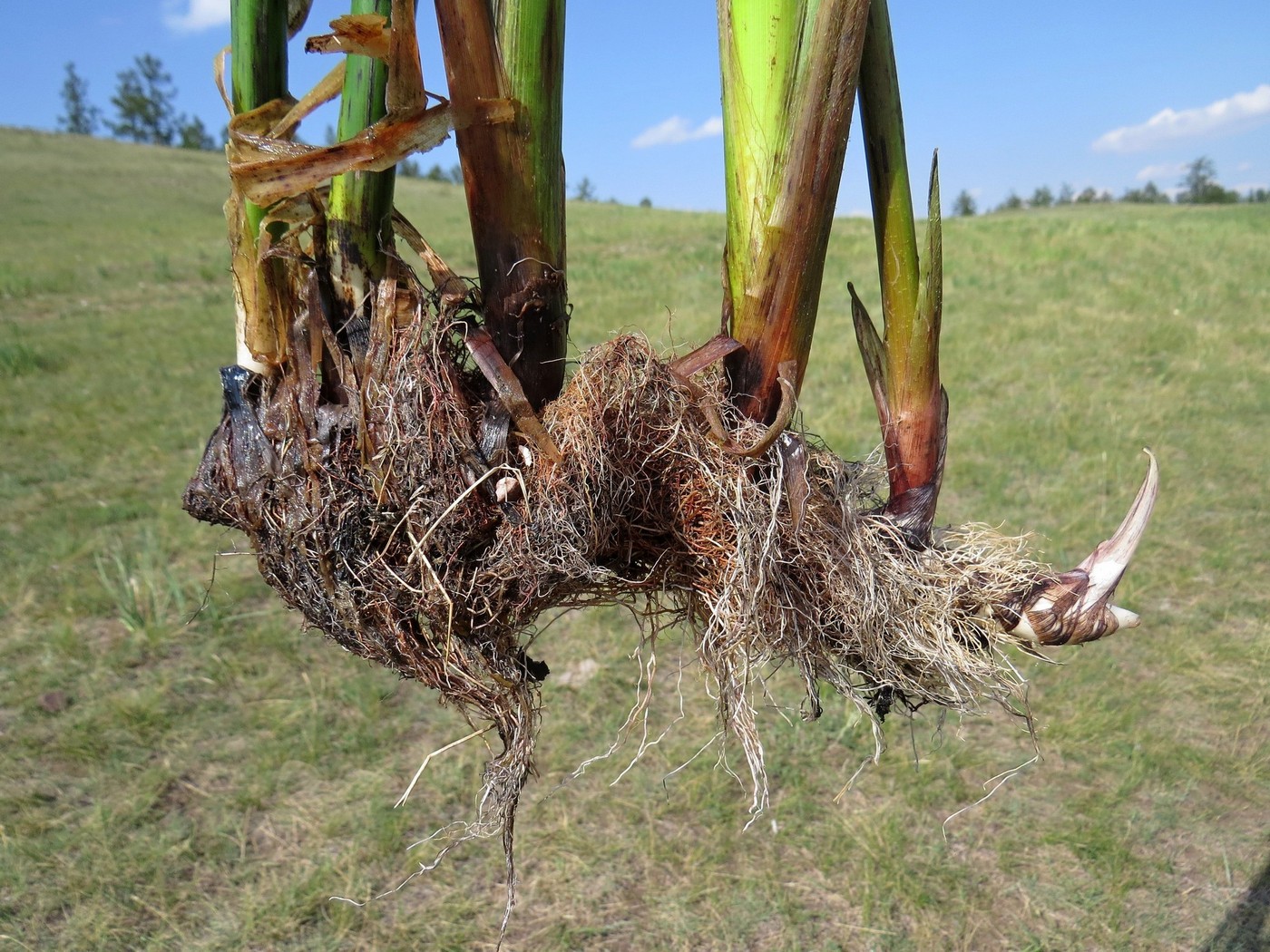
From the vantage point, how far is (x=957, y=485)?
191 inches

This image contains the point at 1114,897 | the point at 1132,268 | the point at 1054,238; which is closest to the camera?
the point at 1114,897

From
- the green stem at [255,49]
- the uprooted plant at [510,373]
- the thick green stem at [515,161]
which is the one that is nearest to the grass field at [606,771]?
the uprooted plant at [510,373]

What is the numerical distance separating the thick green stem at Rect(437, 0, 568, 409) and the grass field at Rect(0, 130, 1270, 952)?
142cm

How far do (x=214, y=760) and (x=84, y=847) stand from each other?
17.8 inches

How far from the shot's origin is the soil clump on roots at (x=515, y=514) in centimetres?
66

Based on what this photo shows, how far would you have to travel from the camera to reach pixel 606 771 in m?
2.95

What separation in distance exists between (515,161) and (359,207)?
0.45 feet

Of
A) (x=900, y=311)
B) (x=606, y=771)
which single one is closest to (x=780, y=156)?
(x=900, y=311)

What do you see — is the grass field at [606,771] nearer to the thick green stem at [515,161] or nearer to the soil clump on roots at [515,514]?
the soil clump on roots at [515,514]

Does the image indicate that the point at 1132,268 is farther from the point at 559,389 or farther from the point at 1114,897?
the point at 559,389

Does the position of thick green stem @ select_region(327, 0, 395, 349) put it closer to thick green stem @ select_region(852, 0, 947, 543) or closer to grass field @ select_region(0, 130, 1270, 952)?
thick green stem @ select_region(852, 0, 947, 543)

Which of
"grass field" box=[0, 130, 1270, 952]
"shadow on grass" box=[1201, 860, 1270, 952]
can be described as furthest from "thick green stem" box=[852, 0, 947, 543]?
→ "shadow on grass" box=[1201, 860, 1270, 952]

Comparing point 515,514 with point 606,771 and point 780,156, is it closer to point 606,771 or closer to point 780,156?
point 780,156

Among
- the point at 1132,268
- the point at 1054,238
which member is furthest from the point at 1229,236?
the point at 1132,268
